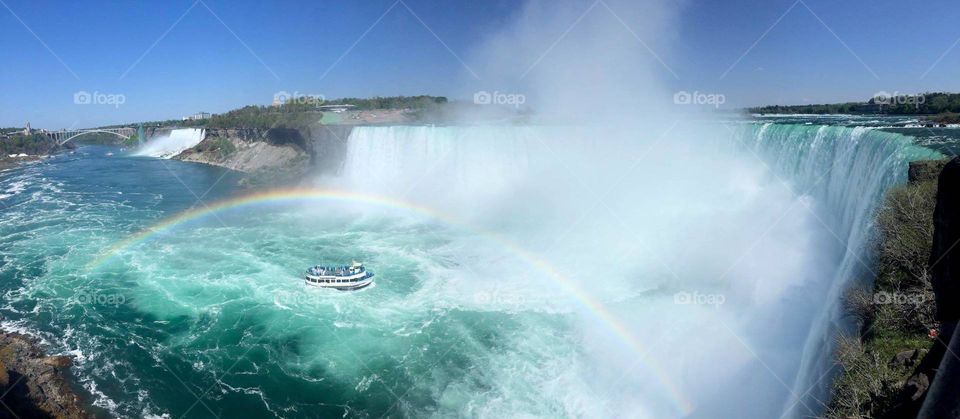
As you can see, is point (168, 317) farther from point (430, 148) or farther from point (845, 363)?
point (430, 148)

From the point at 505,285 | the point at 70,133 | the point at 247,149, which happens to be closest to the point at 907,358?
the point at 505,285

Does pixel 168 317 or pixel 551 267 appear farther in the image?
pixel 551 267

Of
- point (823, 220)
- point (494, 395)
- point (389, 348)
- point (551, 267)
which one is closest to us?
point (494, 395)

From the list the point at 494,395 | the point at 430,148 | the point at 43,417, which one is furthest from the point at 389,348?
the point at 430,148

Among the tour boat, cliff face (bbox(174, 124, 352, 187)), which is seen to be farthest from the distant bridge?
the tour boat

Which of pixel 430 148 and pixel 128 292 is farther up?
pixel 430 148

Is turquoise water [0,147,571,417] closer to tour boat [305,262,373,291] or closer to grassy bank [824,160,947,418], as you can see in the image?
tour boat [305,262,373,291]
